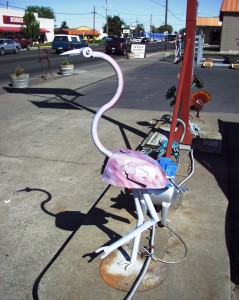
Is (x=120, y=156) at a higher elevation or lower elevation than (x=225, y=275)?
higher

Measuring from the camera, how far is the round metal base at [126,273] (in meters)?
3.13

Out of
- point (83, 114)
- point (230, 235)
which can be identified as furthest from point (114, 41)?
point (230, 235)

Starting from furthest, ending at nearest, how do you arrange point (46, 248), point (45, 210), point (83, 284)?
point (45, 210) < point (46, 248) < point (83, 284)

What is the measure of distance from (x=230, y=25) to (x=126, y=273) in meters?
33.5

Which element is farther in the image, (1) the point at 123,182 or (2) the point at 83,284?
(2) the point at 83,284

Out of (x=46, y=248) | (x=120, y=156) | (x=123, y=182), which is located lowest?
(x=46, y=248)

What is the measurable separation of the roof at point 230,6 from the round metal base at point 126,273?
3289 cm

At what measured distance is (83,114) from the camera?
9922 mm

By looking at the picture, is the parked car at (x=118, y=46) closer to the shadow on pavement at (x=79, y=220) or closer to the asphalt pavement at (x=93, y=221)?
the asphalt pavement at (x=93, y=221)

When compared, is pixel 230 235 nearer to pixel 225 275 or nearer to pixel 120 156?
pixel 225 275

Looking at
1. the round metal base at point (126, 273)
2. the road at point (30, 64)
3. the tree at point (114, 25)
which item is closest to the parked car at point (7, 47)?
the road at point (30, 64)

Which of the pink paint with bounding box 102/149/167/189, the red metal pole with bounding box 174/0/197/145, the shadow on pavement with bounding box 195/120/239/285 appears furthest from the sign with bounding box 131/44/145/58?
the pink paint with bounding box 102/149/167/189

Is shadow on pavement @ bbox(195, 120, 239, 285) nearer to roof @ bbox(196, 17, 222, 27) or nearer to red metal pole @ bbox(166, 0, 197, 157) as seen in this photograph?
red metal pole @ bbox(166, 0, 197, 157)

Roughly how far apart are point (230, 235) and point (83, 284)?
77.4 inches
